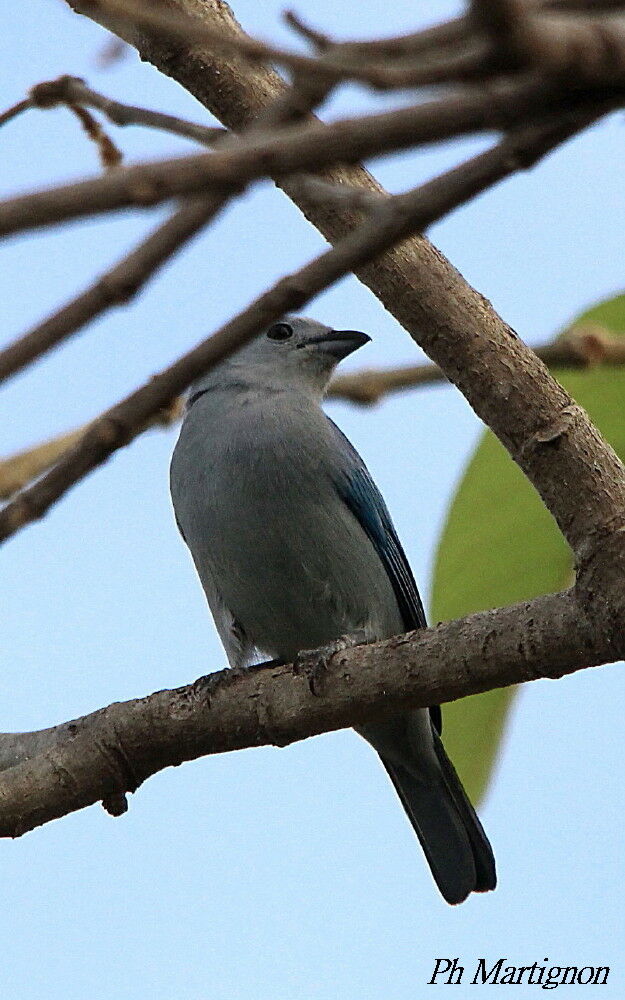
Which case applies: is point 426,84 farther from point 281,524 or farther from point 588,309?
A: point 281,524

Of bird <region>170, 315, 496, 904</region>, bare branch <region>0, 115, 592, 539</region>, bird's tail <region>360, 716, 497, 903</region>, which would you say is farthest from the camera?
bird's tail <region>360, 716, 497, 903</region>

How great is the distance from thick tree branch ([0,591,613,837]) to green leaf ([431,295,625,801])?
0.89ft

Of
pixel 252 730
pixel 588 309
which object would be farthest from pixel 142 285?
pixel 252 730

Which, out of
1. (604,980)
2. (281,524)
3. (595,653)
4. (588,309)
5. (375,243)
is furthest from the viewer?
(281,524)

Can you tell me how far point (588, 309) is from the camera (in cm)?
257

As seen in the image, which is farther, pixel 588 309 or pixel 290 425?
pixel 290 425

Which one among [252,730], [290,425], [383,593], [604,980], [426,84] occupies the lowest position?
[426,84]

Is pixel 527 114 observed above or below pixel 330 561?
below

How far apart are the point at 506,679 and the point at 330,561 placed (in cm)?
199

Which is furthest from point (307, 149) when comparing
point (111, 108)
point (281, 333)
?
point (281, 333)

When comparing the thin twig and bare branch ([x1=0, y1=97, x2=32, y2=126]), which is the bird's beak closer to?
bare branch ([x1=0, y1=97, x2=32, y2=126])

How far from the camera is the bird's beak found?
5.94m

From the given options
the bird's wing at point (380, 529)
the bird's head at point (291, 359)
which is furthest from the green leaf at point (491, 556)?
the bird's head at point (291, 359)

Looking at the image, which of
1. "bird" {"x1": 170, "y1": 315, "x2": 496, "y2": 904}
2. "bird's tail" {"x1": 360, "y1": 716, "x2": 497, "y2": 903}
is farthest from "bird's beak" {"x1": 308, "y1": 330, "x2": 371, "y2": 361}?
"bird's tail" {"x1": 360, "y1": 716, "x2": 497, "y2": 903}
